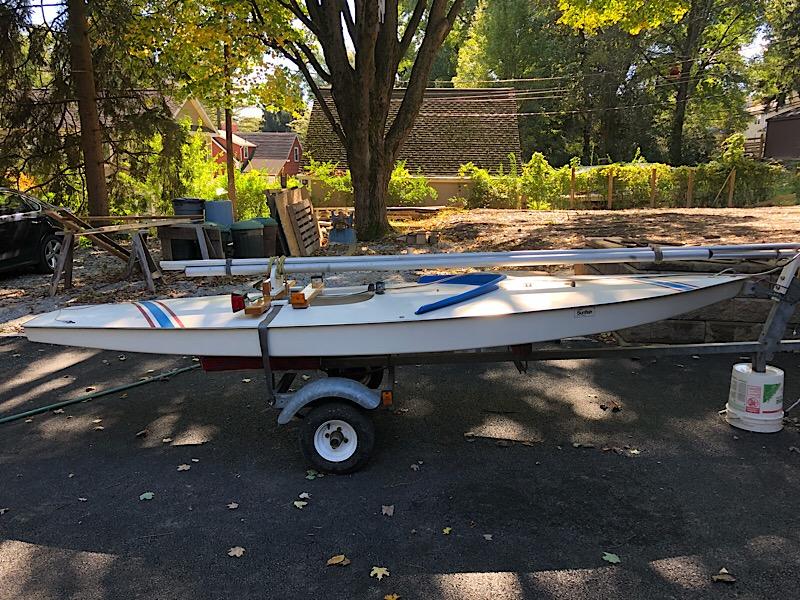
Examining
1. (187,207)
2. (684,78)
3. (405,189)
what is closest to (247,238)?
(187,207)

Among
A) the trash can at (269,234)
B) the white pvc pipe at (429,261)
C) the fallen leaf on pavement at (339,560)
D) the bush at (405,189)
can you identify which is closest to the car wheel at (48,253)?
the trash can at (269,234)

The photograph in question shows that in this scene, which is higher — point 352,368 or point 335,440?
point 352,368

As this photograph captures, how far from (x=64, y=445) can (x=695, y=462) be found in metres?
4.21

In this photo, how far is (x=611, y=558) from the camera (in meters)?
2.92

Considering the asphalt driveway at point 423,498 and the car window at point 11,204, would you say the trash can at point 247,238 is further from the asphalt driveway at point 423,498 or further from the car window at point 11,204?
the asphalt driveway at point 423,498

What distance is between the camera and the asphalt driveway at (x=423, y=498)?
283 centimetres

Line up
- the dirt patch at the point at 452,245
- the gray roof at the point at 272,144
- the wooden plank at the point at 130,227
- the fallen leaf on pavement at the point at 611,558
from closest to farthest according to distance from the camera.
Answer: the fallen leaf on pavement at the point at 611,558 < the dirt patch at the point at 452,245 < the wooden plank at the point at 130,227 < the gray roof at the point at 272,144

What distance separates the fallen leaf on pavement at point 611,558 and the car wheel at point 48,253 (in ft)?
34.1

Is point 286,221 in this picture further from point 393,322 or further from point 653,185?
point 653,185

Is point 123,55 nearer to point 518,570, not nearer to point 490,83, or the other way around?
point 518,570

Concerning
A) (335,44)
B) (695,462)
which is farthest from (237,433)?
(335,44)

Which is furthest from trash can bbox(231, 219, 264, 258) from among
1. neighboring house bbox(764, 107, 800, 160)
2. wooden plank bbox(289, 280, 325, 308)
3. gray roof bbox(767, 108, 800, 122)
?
gray roof bbox(767, 108, 800, 122)

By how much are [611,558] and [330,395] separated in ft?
5.84

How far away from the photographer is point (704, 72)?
3962 cm
